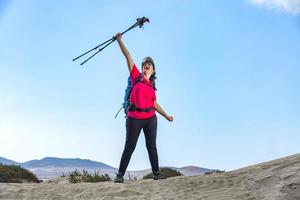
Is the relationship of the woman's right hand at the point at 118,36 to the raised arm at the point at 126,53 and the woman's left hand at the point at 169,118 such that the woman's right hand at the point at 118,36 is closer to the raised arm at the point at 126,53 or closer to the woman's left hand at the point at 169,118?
the raised arm at the point at 126,53

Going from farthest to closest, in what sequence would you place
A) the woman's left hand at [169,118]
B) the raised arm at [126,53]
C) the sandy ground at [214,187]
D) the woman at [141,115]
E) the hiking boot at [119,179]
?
the woman's left hand at [169,118], the hiking boot at [119,179], the raised arm at [126,53], the woman at [141,115], the sandy ground at [214,187]

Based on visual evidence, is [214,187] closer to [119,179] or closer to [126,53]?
[119,179]

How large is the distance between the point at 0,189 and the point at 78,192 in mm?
2025

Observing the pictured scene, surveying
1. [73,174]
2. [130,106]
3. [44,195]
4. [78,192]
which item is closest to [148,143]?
[130,106]

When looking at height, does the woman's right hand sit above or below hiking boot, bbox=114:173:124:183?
above

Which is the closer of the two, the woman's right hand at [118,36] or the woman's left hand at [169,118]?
the woman's right hand at [118,36]

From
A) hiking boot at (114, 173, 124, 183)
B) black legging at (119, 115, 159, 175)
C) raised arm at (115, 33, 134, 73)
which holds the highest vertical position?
raised arm at (115, 33, 134, 73)

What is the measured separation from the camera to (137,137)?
28.0ft

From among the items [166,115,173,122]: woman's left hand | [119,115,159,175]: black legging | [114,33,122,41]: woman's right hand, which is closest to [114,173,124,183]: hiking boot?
[119,115,159,175]: black legging

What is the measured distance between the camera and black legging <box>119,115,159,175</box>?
848cm

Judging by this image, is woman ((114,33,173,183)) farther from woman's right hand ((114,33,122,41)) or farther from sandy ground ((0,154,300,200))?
sandy ground ((0,154,300,200))

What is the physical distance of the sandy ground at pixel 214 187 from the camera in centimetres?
651

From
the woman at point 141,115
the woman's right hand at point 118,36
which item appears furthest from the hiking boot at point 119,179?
the woman's right hand at point 118,36

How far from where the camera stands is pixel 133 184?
830 centimetres
